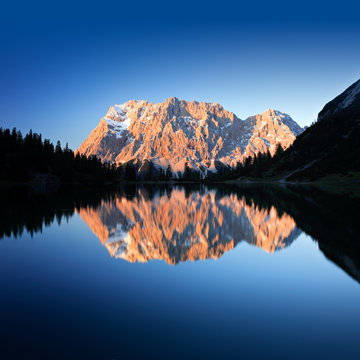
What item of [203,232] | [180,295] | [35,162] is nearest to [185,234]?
[203,232]

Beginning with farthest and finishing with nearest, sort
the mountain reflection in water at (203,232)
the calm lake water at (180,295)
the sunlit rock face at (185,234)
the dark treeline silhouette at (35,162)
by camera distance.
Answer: the dark treeline silhouette at (35,162) → the sunlit rock face at (185,234) → the mountain reflection in water at (203,232) → the calm lake water at (180,295)

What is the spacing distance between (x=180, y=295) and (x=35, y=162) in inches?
5493

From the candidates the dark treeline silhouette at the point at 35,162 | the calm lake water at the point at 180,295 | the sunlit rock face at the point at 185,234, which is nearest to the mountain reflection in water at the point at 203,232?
the sunlit rock face at the point at 185,234

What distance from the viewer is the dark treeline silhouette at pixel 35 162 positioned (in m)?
119

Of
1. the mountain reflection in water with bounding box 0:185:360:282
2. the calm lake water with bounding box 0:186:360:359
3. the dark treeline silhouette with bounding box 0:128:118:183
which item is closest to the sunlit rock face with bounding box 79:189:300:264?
the mountain reflection in water with bounding box 0:185:360:282

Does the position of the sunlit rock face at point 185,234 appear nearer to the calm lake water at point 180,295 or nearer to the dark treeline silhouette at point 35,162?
the calm lake water at point 180,295

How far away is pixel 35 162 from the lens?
134 meters

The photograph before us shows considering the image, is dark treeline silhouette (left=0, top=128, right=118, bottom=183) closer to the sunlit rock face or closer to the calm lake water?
the sunlit rock face

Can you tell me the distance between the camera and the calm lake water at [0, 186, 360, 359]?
26.3 ft

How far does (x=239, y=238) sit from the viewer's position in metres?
22.6

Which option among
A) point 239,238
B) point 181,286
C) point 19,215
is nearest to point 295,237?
point 239,238

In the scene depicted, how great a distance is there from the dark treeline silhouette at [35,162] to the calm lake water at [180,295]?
109 metres

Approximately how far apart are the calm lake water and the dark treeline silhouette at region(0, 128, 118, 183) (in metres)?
109

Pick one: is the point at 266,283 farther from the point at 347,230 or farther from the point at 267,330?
the point at 347,230
